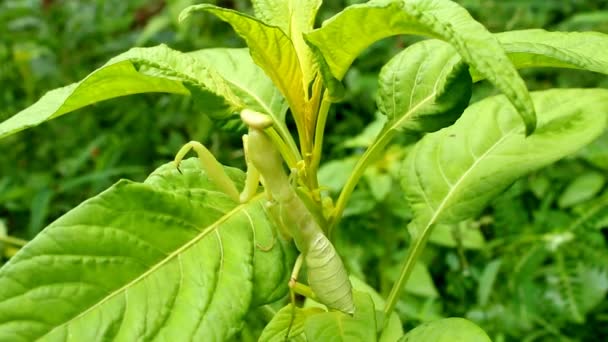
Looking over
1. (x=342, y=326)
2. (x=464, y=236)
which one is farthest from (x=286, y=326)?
(x=464, y=236)

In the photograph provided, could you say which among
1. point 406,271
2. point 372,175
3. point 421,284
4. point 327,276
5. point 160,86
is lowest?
point 421,284

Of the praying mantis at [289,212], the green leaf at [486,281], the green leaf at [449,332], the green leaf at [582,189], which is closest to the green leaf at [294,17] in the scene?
the praying mantis at [289,212]

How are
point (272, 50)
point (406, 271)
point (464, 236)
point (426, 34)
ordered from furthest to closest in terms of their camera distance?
point (464, 236), point (406, 271), point (272, 50), point (426, 34)

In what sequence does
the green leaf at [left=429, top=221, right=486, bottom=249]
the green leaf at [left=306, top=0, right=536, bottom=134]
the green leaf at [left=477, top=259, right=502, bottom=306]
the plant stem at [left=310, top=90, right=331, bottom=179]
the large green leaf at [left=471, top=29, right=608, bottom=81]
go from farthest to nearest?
the green leaf at [left=429, top=221, right=486, bottom=249] < the green leaf at [left=477, top=259, right=502, bottom=306] < the plant stem at [left=310, top=90, right=331, bottom=179] < the large green leaf at [left=471, top=29, right=608, bottom=81] < the green leaf at [left=306, top=0, right=536, bottom=134]

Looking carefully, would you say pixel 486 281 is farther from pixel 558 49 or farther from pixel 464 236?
pixel 558 49

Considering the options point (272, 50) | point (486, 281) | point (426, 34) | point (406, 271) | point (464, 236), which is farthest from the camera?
point (464, 236)

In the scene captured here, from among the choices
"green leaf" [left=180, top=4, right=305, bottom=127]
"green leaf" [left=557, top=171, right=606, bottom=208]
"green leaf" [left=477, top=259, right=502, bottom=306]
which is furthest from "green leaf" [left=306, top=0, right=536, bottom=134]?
"green leaf" [left=557, top=171, right=606, bottom=208]

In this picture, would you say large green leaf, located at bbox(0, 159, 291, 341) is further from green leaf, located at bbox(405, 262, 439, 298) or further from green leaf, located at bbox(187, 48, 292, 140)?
green leaf, located at bbox(405, 262, 439, 298)
